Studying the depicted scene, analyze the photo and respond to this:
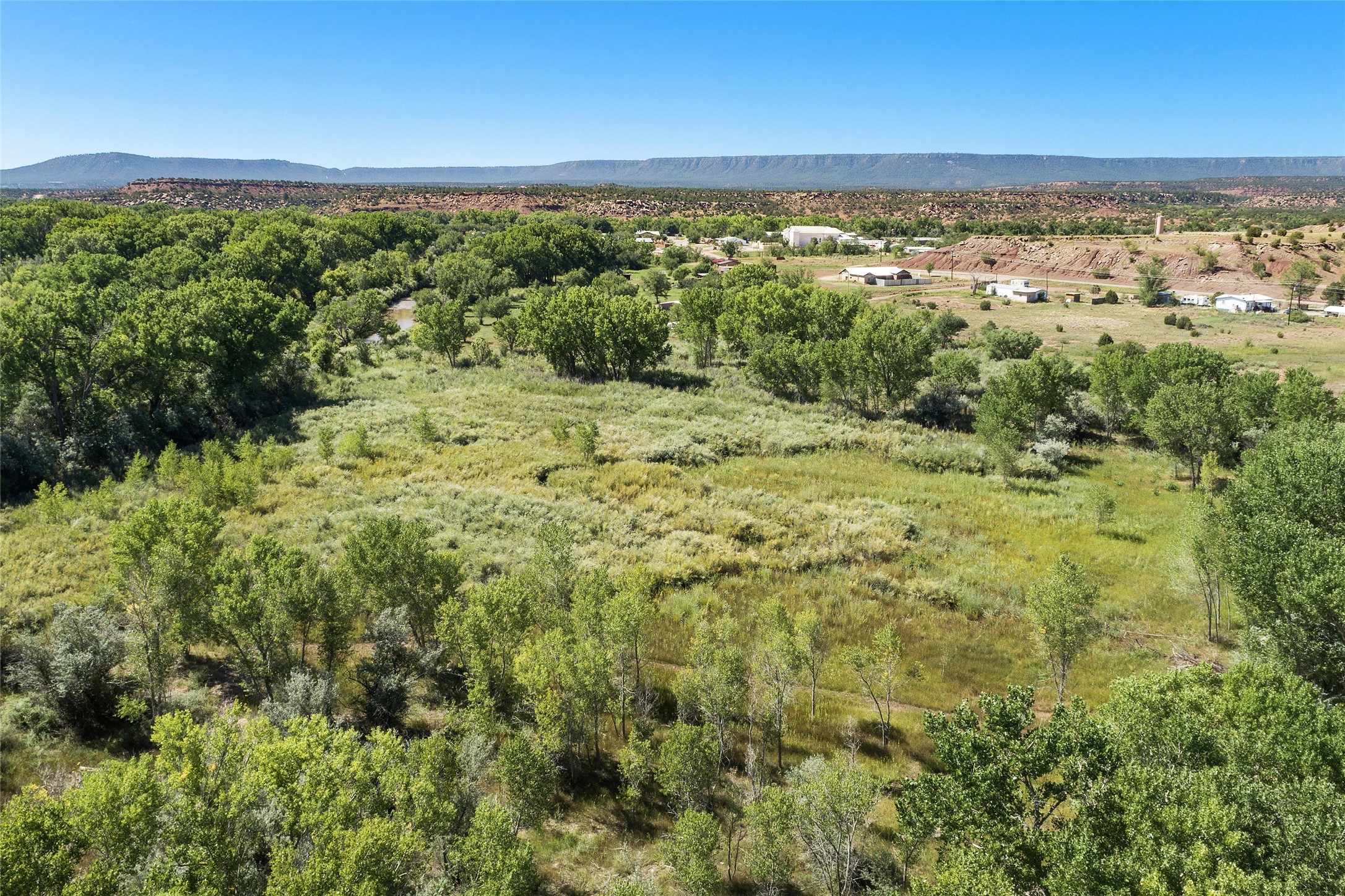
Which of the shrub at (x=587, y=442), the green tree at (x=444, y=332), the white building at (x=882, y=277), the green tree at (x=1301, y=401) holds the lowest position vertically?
the shrub at (x=587, y=442)


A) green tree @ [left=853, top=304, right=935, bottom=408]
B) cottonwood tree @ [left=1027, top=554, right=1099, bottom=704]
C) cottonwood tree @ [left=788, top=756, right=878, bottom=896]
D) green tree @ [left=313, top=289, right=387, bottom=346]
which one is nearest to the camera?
cottonwood tree @ [left=788, top=756, right=878, bottom=896]

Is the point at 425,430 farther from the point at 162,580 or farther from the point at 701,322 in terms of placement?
the point at 701,322

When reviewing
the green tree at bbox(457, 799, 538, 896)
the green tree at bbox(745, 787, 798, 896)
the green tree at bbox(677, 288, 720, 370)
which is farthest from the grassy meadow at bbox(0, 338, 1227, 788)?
the green tree at bbox(677, 288, 720, 370)

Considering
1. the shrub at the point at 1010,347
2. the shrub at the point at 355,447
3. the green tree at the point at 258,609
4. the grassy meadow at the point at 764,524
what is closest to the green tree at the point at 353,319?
the grassy meadow at the point at 764,524

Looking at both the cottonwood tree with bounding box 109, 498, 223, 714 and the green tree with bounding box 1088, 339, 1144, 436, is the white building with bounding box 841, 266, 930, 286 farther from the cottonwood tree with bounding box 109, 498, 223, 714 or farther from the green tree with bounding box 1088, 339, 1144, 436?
the cottonwood tree with bounding box 109, 498, 223, 714

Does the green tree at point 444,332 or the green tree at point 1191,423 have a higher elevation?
the green tree at point 444,332

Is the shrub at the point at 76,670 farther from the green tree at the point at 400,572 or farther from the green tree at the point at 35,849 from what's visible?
the green tree at the point at 35,849
